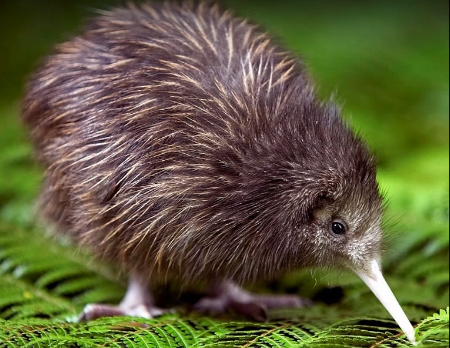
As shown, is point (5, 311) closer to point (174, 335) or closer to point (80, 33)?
point (174, 335)

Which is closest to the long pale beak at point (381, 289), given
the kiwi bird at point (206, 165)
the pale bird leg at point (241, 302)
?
the kiwi bird at point (206, 165)

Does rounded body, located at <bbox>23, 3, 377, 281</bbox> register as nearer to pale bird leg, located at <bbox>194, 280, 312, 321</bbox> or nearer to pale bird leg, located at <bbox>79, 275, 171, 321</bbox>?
pale bird leg, located at <bbox>79, 275, 171, 321</bbox>

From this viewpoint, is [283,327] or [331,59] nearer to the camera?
[283,327]

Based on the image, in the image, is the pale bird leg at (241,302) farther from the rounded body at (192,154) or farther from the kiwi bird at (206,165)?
the rounded body at (192,154)

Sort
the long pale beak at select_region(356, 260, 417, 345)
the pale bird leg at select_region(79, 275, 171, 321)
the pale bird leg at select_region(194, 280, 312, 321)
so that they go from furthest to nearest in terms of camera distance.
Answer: the pale bird leg at select_region(194, 280, 312, 321) → the pale bird leg at select_region(79, 275, 171, 321) → the long pale beak at select_region(356, 260, 417, 345)

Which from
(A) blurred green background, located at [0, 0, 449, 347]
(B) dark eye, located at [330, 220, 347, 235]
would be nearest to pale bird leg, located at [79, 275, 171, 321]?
(A) blurred green background, located at [0, 0, 449, 347]

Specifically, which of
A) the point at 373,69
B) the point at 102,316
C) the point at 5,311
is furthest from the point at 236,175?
the point at 373,69

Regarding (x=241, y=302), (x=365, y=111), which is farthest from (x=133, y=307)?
(x=365, y=111)
